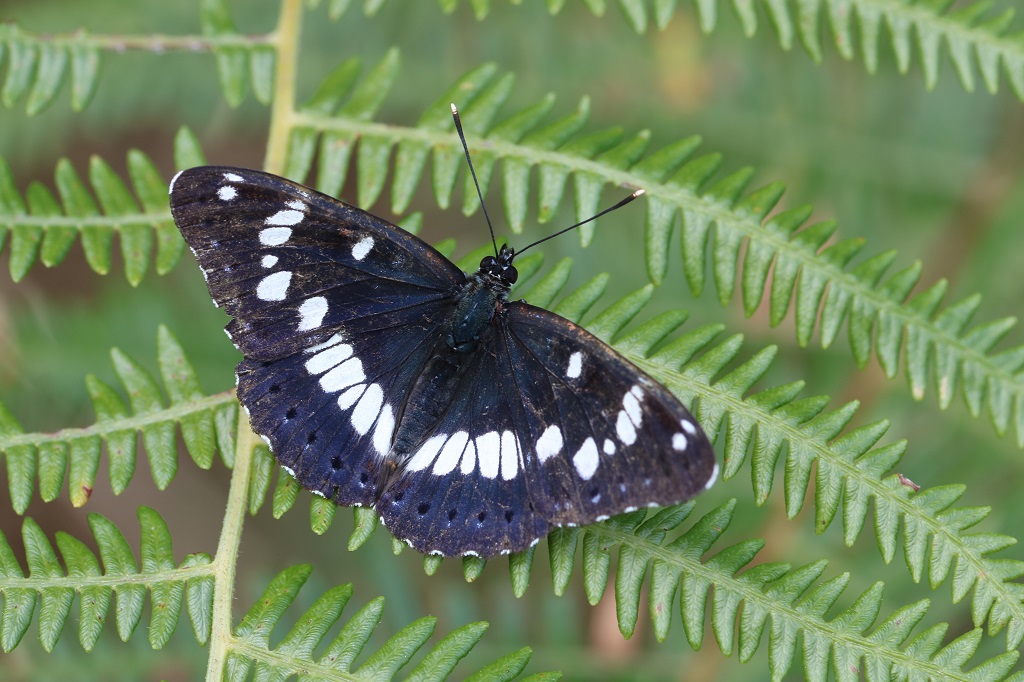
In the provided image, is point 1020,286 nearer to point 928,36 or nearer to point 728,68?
point 928,36

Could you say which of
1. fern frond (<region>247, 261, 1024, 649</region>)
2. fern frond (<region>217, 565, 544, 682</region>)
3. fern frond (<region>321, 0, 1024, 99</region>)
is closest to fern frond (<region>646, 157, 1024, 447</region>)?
fern frond (<region>247, 261, 1024, 649</region>)

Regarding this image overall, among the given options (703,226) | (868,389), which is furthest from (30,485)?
(868,389)

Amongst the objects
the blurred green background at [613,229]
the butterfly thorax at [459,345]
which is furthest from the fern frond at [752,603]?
the blurred green background at [613,229]

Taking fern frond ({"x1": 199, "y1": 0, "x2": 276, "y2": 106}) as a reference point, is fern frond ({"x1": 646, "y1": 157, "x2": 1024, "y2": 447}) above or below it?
below

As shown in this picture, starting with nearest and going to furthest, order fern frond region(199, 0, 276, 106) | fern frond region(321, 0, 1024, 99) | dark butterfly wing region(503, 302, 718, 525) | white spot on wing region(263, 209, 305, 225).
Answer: dark butterfly wing region(503, 302, 718, 525), white spot on wing region(263, 209, 305, 225), fern frond region(321, 0, 1024, 99), fern frond region(199, 0, 276, 106)

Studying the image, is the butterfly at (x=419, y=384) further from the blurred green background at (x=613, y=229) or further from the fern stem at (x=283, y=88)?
the blurred green background at (x=613, y=229)

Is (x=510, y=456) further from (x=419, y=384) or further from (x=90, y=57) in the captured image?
(x=90, y=57)

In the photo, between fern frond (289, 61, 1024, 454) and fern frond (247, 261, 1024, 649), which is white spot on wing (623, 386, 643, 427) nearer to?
fern frond (247, 261, 1024, 649)
